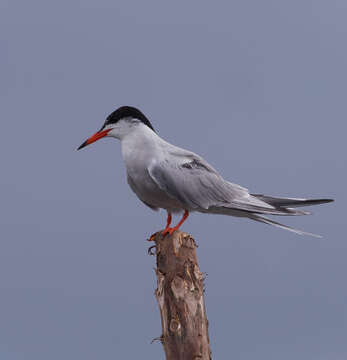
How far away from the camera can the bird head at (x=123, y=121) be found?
7941mm

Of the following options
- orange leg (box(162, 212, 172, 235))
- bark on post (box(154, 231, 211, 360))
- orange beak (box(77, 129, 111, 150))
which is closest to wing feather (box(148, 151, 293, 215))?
orange leg (box(162, 212, 172, 235))

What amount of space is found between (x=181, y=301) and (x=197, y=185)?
65.5 inches

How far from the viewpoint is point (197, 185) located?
25.3 ft

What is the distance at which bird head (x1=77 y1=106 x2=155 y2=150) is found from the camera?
7941mm

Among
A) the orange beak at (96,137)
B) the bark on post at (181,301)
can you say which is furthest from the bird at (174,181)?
the bark on post at (181,301)

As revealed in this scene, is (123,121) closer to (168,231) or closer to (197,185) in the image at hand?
(197,185)

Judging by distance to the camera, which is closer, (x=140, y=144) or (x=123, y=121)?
(x=140, y=144)

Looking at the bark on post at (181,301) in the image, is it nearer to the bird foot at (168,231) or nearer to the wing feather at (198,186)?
the bird foot at (168,231)

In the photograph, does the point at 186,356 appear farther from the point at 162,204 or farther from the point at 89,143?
the point at 89,143

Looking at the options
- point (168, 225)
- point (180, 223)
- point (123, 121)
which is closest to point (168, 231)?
point (180, 223)

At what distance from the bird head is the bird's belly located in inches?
27.5

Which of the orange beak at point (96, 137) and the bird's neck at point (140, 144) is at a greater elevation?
the orange beak at point (96, 137)

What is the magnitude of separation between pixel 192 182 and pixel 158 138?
811 millimetres

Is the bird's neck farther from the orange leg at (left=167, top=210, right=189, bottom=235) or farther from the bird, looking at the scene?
the orange leg at (left=167, top=210, right=189, bottom=235)
